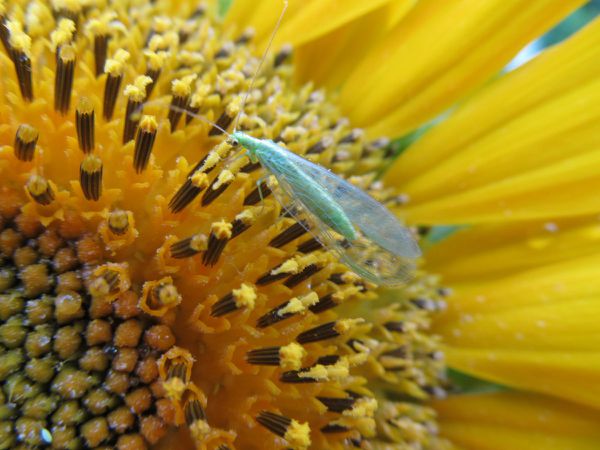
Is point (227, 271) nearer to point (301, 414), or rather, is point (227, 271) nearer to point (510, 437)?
point (301, 414)

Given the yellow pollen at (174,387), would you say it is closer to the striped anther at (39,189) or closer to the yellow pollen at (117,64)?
the striped anther at (39,189)

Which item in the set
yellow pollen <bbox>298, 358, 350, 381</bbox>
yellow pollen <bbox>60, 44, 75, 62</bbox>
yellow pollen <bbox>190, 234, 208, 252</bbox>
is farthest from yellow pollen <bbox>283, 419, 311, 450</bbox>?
yellow pollen <bbox>60, 44, 75, 62</bbox>

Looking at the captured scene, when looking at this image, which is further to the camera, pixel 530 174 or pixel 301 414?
pixel 530 174

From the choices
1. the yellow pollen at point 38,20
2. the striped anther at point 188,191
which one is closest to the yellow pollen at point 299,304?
the striped anther at point 188,191

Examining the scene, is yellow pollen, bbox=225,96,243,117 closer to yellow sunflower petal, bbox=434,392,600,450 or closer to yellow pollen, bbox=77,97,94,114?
yellow pollen, bbox=77,97,94,114

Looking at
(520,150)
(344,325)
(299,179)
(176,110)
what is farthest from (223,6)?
(344,325)

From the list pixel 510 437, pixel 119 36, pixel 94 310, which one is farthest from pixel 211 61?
pixel 510 437
